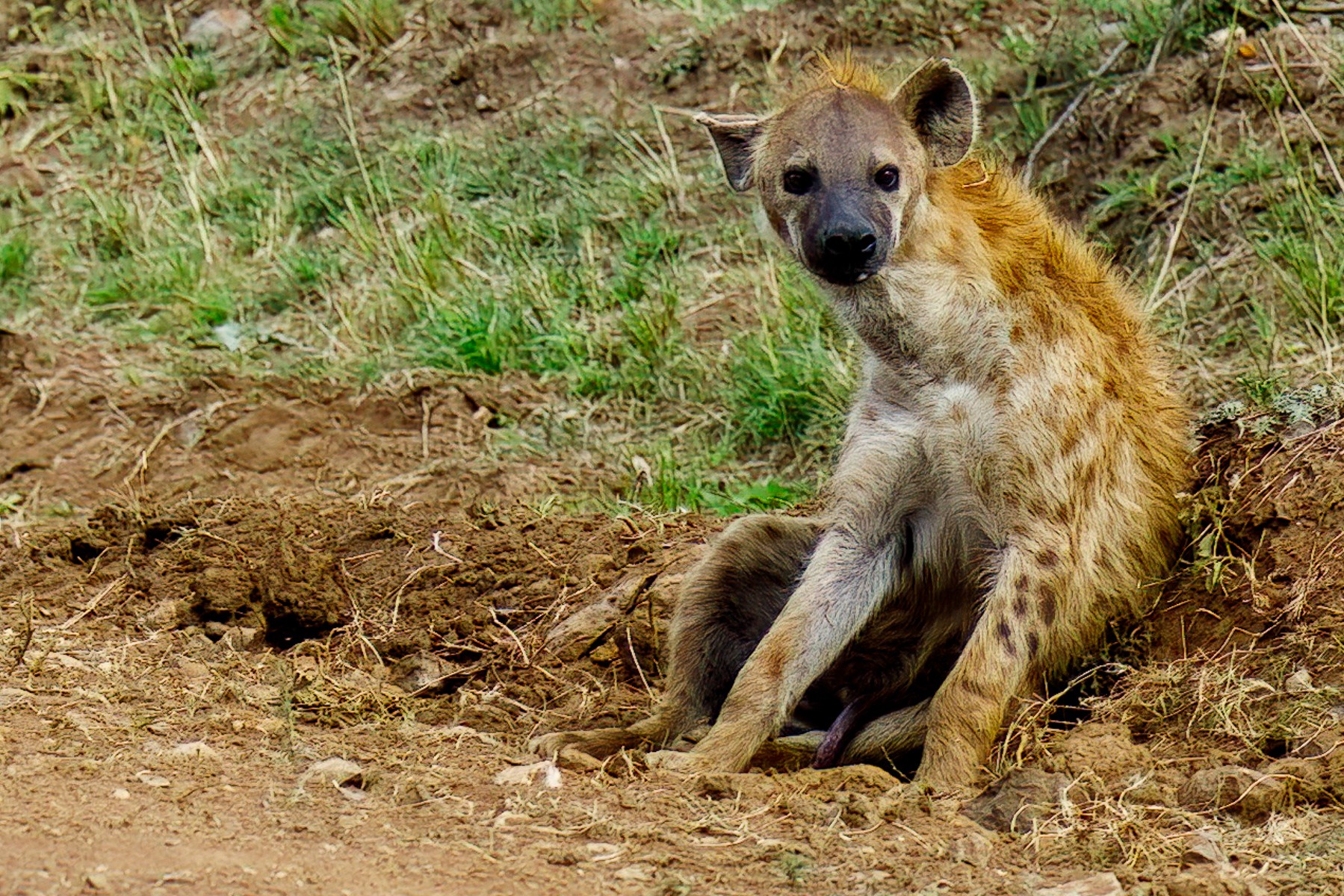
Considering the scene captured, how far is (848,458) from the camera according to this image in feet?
12.7

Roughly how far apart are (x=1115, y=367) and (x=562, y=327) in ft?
9.20

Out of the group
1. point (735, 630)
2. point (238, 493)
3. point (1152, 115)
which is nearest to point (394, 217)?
point (238, 493)

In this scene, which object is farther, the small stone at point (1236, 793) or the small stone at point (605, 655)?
the small stone at point (605, 655)

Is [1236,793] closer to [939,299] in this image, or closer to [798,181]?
[939,299]

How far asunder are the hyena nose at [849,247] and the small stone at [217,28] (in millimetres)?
5558

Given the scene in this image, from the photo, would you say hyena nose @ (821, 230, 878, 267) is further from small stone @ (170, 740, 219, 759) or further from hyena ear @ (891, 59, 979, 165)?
small stone @ (170, 740, 219, 759)

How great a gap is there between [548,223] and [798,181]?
10.1 feet

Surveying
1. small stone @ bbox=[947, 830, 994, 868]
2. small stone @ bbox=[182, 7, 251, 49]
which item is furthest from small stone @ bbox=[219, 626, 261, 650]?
small stone @ bbox=[182, 7, 251, 49]

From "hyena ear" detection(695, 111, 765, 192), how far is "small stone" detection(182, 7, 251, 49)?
4967 mm

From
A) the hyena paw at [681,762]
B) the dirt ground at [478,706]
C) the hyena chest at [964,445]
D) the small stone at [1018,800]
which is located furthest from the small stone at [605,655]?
the small stone at [1018,800]

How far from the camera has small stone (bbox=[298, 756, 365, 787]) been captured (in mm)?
3087

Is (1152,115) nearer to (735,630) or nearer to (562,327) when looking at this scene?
(562,327)

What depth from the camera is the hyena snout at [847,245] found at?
11.9 feet

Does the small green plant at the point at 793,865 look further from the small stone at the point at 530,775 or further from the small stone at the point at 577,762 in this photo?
the small stone at the point at 577,762
